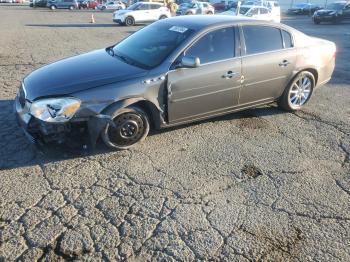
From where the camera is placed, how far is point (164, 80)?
4.44m

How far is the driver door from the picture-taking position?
15.0ft

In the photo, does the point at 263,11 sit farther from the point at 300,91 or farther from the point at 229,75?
the point at 229,75

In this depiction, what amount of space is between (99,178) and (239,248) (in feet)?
5.77

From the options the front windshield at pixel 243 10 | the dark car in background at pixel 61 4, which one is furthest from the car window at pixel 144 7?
the dark car in background at pixel 61 4

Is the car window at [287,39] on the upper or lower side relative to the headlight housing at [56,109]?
upper

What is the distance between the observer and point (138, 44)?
16.8 ft

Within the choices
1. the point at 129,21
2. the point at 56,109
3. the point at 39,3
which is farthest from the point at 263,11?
the point at 39,3

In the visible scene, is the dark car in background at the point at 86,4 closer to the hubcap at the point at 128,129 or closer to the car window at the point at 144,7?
the car window at the point at 144,7

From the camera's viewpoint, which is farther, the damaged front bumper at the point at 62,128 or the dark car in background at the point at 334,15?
the dark car in background at the point at 334,15

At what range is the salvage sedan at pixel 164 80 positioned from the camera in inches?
160

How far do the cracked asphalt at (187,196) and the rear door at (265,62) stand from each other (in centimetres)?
54

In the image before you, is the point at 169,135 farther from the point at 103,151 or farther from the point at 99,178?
the point at 99,178

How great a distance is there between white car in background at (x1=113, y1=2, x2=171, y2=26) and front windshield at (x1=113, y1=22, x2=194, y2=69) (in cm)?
1763

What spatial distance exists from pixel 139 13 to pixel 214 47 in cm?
1917
